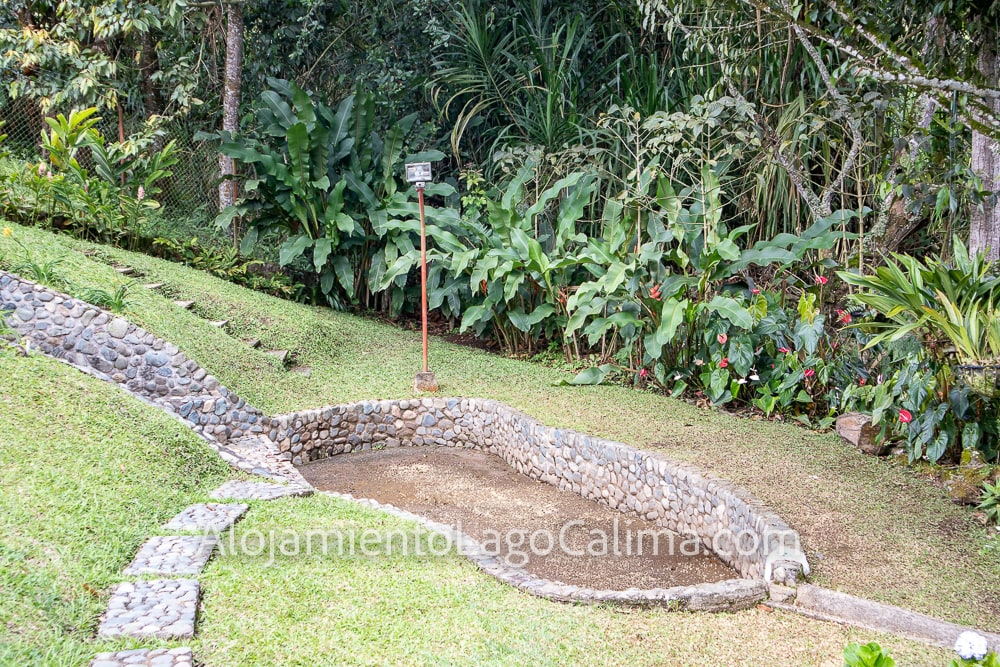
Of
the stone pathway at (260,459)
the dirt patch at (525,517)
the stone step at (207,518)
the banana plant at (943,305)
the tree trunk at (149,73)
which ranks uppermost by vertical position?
the tree trunk at (149,73)

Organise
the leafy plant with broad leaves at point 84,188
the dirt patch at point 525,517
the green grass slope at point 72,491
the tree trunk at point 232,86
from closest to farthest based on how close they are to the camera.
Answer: the green grass slope at point 72,491 < the dirt patch at point 525,517 < the leafy plant with broad leaves at point 84,188 < the tree trunk at point 232,86

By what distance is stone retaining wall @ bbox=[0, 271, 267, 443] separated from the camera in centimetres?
639

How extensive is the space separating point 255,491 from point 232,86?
5.90 metres

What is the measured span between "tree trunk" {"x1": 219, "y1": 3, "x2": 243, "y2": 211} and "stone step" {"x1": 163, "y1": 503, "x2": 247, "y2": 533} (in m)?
5.31

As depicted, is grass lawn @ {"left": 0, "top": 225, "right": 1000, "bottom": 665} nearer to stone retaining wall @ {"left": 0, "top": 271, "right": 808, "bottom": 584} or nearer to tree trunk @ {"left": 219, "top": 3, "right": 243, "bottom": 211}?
stone retaining wall @ {"left": 0, "top": 271, "right": 808, "bottom": 584}

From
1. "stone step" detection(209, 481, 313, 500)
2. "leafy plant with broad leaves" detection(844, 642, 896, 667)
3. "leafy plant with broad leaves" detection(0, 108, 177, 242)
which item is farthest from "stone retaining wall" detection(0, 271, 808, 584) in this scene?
"leafy plant with broad leaves" detection(844, 642, 896, 667)

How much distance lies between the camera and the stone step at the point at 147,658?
2.96m

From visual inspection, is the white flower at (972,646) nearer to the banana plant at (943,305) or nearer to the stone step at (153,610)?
the stone step at (153,610)

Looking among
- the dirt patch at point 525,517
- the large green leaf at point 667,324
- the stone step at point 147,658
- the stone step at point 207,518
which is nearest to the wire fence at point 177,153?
the dirt patch at point 525,517

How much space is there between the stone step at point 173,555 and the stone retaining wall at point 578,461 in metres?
2.33

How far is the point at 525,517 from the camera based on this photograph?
216 inches

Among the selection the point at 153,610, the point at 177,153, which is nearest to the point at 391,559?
the point at 153,610

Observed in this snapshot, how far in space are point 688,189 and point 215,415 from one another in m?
4.13

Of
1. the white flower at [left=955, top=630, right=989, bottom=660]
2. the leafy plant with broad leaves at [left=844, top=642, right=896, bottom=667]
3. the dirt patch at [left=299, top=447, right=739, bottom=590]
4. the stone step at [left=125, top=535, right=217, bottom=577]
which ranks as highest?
the white flower at [left=955, top=630, right=989, bottom=660]
